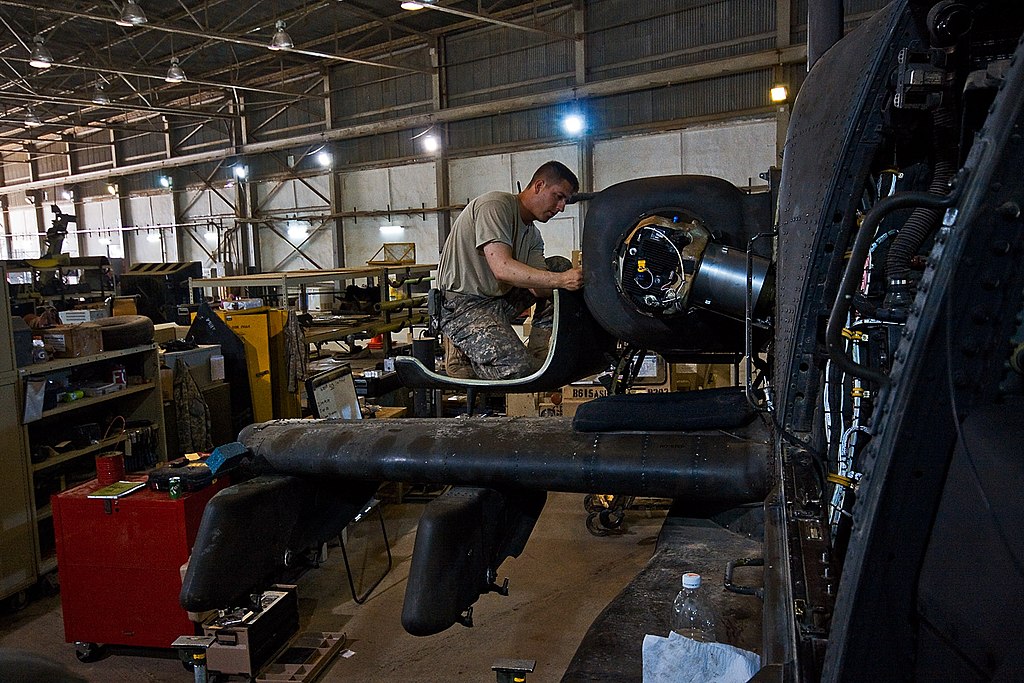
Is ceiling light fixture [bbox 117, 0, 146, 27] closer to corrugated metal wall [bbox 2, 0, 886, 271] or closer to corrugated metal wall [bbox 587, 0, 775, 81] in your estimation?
corrugated metal wall [bbox 2, 0, 886, 271]

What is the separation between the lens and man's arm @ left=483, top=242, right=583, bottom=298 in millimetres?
2963

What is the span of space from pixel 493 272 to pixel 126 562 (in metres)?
2.55

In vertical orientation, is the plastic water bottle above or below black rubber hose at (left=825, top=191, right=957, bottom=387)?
below

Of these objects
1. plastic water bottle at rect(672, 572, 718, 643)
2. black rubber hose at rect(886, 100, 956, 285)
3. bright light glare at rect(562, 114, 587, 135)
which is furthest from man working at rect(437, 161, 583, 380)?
bright light glare at rect(562, 114, 587, 135)

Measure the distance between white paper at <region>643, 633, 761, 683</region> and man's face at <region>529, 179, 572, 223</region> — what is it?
6.28 feet

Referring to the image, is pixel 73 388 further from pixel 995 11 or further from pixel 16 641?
pixel 995 11

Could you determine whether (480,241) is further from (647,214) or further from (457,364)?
(647,214)

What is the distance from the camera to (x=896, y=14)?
5.28 feet

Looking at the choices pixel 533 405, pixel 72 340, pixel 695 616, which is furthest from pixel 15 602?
pixel 695 616

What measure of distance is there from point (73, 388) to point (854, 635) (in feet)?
17.8

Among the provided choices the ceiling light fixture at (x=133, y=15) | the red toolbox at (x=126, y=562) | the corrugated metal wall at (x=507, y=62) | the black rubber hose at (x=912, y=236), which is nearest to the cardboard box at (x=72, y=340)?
the red toolbox at (x=126, y=562)

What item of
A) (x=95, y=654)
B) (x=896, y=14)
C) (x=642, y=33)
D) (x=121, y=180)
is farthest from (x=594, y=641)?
(x=121, y=180)

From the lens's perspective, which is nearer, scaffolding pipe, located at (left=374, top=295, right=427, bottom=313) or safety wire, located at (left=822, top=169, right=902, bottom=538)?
safety wire, located at (left=822, top=169, right=902, bottom=538)

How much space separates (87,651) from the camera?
13.1ft
